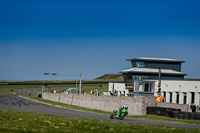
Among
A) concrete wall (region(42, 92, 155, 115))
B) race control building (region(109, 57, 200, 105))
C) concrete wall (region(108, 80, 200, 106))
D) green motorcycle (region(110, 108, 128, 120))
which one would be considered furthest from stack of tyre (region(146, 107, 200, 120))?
concrete wall (region(108, 80, 200, 106))

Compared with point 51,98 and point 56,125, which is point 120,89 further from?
point 56,125

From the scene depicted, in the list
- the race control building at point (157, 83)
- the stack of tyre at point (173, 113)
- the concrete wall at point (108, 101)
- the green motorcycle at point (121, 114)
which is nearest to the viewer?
the green motorcycle at point (121, 114)

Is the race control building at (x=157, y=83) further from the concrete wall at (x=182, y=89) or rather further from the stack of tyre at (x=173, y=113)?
the stack of tyre at (x=173, y=113)

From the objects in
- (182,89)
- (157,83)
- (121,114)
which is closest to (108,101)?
(182,89)

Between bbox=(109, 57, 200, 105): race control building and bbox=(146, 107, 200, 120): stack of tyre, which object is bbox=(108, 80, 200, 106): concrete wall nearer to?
bbox=(109, 57, 200, 105): race control building

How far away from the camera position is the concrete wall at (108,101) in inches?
1465

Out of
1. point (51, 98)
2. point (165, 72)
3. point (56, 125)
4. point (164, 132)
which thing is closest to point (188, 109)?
point (164, 132)

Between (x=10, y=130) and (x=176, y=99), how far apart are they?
51240 millimetres

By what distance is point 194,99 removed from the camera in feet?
183

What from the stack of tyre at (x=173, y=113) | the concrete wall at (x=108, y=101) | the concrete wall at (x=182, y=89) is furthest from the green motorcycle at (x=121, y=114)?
the concrete wall at (x=182, y=89)

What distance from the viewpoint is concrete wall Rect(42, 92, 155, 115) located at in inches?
1465

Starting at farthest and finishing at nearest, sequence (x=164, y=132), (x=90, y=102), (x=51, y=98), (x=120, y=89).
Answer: (x=120, y=89)
(x=51, y=98)
(x=90, y=102)
(x=164, y=132)

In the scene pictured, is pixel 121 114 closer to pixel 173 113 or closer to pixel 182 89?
pixel 173 113

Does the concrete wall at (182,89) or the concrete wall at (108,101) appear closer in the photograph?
the concrete wall at (108,101)
